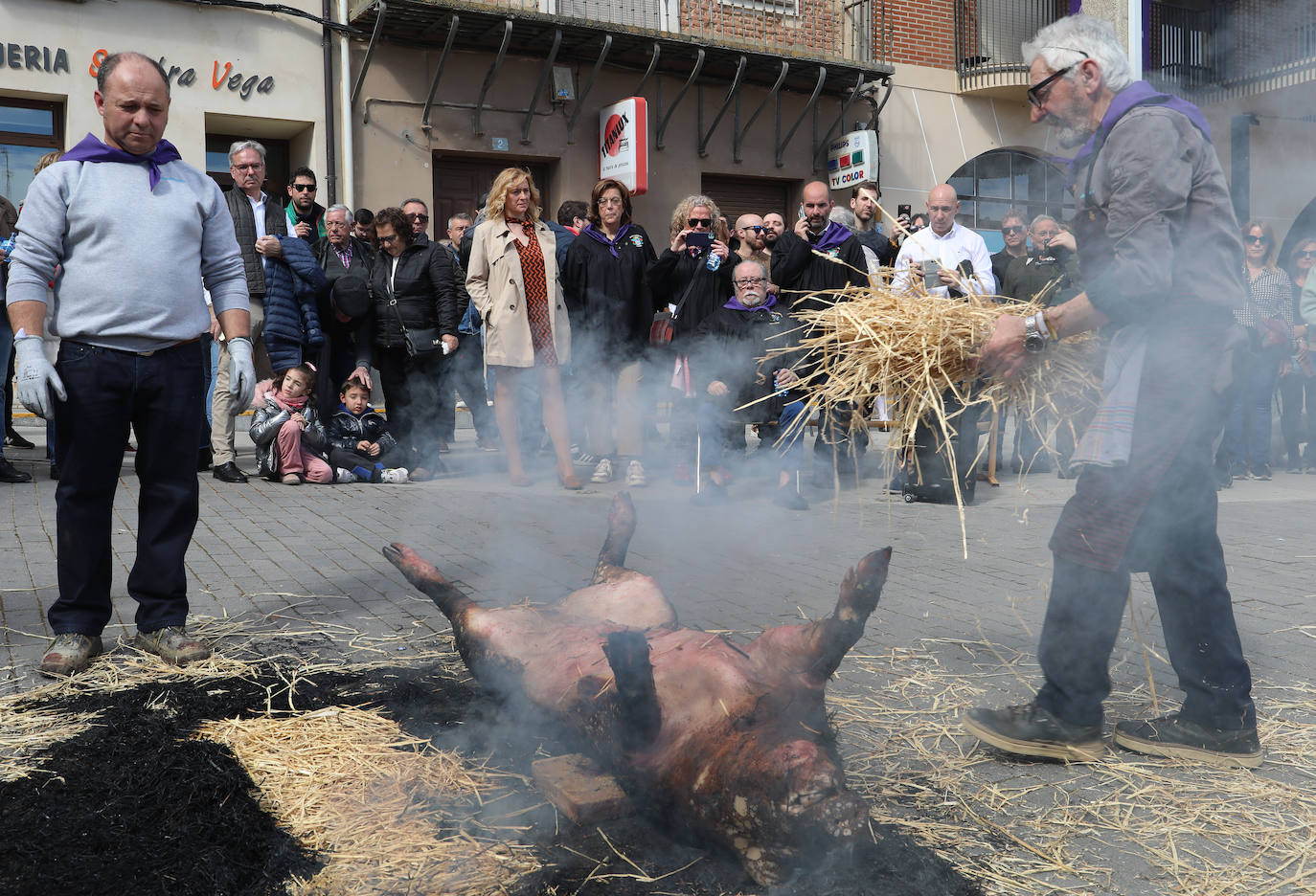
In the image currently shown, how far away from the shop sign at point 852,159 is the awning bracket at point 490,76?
5771mm

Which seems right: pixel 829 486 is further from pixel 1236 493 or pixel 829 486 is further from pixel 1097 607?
pixel 1097 607

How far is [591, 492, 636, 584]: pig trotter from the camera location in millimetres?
3521

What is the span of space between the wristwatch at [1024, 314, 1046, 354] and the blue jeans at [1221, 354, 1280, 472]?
7419mm

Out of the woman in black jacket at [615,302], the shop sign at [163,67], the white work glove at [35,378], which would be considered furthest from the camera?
the shop sign at [163,67]

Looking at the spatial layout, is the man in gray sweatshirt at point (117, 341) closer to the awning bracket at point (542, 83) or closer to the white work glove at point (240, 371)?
the white work glove at point (240, 371)

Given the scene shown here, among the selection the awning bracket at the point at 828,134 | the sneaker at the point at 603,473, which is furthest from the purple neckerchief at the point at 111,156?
the awning bracket at the point at 828,134

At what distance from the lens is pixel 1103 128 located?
113 inches

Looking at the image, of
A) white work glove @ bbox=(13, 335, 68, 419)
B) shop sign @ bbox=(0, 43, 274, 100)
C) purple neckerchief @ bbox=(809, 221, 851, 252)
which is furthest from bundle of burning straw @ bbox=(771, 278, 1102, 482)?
shop sign @ bbox=(0, 43, 274, 100)

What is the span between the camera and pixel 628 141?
48.0 feet

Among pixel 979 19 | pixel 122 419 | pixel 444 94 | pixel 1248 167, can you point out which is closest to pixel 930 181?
pixel 979 19

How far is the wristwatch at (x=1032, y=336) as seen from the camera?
2.90 meters

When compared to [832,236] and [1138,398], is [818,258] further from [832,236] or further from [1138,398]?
[1138,398]

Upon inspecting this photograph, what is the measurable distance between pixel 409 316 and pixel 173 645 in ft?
16.3

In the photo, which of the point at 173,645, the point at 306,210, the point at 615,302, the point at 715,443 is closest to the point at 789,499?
the point at 715,443
